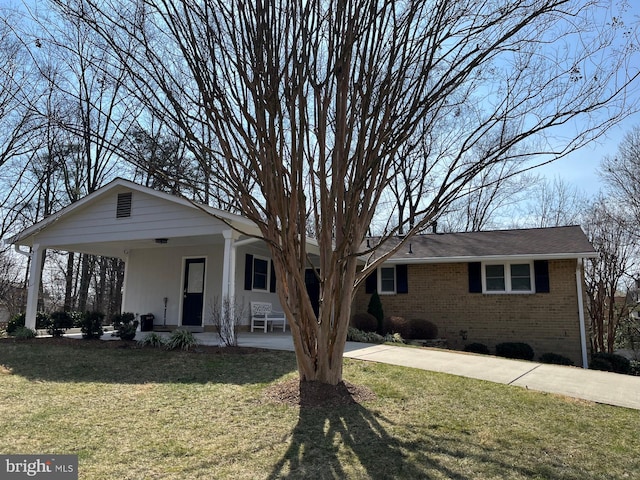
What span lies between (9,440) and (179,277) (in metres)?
9.69

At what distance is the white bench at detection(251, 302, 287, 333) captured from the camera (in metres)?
13.6

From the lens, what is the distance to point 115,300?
23484mm

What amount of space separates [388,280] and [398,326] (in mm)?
2247

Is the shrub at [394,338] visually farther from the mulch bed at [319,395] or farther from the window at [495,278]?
the mulch bed at [319,395]

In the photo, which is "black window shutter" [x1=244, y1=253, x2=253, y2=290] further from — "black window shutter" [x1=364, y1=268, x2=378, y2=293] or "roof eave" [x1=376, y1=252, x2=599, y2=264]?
"black window shutter" [x1=364, y1=268, x2=378, y2=293]

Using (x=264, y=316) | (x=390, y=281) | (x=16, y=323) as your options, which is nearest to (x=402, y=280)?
(x=390, y=281)

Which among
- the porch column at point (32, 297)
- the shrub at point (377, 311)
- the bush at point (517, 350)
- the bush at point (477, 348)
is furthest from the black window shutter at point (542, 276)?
the porch column at point (32, 297)

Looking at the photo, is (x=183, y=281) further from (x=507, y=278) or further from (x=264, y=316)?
(x=507, y=278)

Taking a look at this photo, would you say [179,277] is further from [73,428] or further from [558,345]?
[558,345]

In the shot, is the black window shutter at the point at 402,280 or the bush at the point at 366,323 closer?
the bush at the point at 366,323

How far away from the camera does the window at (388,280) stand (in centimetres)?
1636

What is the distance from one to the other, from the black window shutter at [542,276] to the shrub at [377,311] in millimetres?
4842

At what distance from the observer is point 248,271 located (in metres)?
13.7

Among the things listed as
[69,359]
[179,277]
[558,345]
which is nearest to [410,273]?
[558,345]
